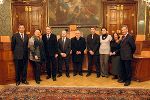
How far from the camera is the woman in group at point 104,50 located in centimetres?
788

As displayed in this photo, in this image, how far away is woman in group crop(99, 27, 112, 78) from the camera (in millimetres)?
7879

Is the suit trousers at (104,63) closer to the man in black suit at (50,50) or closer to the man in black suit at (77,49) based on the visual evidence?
the man in black suit at (77,49)

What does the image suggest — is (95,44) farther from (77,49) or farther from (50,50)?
(50,50)

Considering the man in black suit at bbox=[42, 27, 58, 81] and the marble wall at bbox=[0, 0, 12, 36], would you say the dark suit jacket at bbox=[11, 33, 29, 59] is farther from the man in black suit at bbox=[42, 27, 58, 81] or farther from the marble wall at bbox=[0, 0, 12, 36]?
the marble wall at bbox=[0, 0, 12, 36]

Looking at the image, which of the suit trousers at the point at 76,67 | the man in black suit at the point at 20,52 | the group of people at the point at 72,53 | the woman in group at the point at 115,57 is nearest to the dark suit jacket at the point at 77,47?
the group of people at the point at 72,53

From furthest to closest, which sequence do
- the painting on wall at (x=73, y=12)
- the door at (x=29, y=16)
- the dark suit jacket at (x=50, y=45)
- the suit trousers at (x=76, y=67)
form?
the door at (x=29, y=16) < the painting on wall at (x=73, y=12) < the suit trousers at (x=76, y=67) < the dark suit jacket at (x=50, y=45)

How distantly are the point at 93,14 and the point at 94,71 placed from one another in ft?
10.0

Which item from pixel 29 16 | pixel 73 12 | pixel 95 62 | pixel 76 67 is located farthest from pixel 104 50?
pixel 29 16

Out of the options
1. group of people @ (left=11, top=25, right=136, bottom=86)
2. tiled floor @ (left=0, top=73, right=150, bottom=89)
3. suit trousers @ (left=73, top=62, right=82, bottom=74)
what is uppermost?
group of people @ (left=11, top=25, right=136, bottom=86)

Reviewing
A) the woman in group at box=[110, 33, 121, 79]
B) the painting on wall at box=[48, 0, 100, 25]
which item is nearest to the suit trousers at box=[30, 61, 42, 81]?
the woman in group at box=[110, 33, 121, 79]

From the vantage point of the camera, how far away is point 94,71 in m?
8.77

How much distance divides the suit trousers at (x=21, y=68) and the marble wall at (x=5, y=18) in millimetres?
4124

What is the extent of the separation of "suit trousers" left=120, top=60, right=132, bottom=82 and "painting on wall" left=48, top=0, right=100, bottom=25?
157 inches

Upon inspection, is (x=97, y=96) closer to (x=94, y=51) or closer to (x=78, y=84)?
(x=78, y=84)
